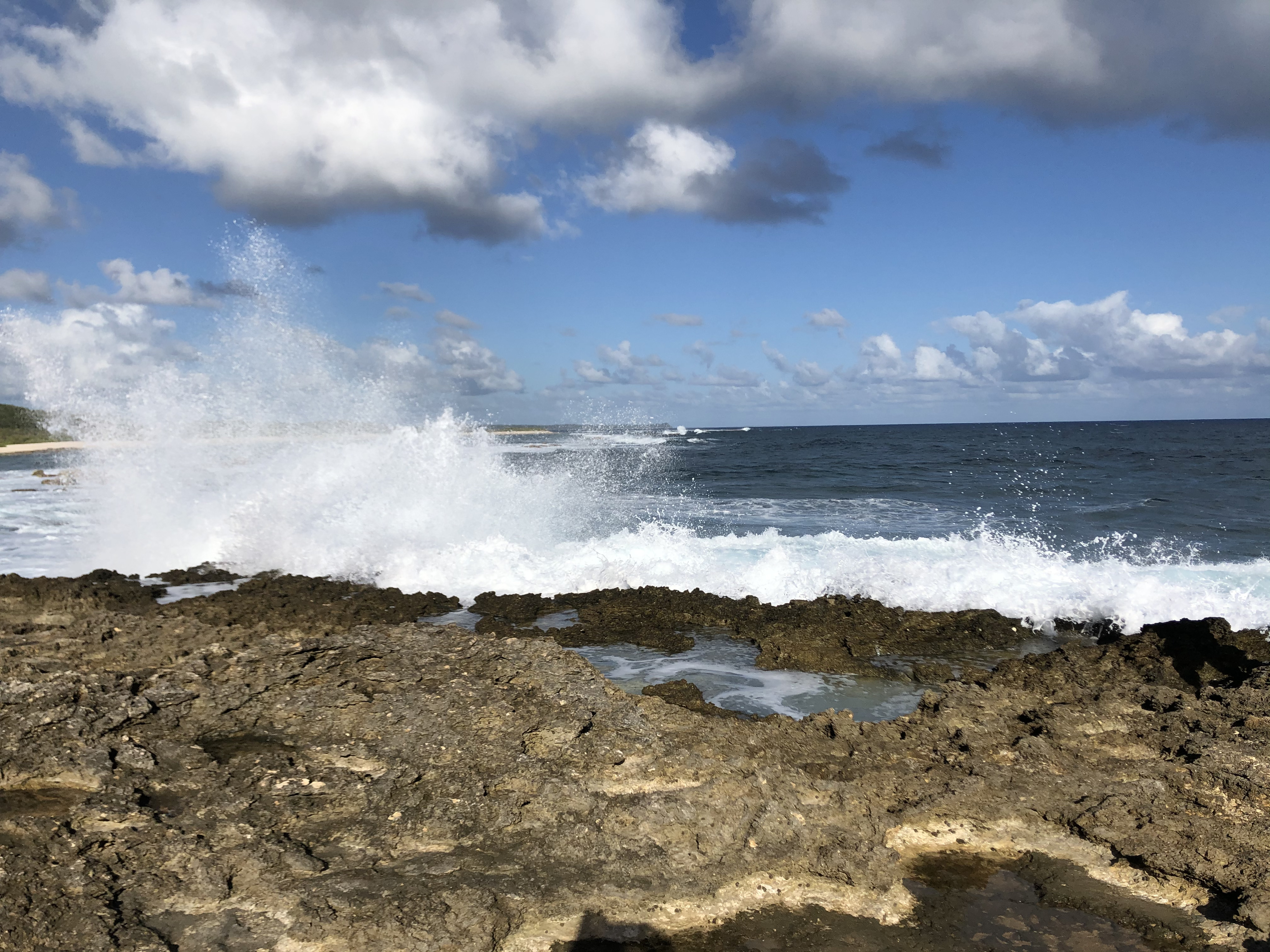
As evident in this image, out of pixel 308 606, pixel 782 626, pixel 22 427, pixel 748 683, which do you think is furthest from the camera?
pixel 22 427

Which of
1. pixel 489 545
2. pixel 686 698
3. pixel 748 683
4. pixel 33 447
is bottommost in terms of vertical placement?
pixel 748 683

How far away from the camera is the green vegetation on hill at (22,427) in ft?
250

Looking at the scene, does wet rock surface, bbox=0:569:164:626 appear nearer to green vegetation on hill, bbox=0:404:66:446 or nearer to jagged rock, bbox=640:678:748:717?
jagged rock, bbox=640:678:748:717

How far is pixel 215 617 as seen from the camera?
859 centimetres

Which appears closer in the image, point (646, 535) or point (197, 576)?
point (197, 576)

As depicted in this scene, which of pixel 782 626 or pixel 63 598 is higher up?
pixel 63 598

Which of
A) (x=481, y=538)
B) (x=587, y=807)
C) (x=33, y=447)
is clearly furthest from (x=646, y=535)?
(x=33, y=447)

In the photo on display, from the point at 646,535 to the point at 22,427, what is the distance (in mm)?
100670

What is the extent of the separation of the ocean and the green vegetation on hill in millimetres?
63002

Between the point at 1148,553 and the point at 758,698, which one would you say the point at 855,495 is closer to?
the point at 1148,553

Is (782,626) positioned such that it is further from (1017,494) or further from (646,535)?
(1017,494)

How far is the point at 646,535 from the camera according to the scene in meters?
13.5

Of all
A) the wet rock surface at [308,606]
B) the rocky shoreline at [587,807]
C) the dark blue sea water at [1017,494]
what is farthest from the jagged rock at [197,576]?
the dark blue sea water at [1017,494]

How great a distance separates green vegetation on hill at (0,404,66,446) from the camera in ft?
250
